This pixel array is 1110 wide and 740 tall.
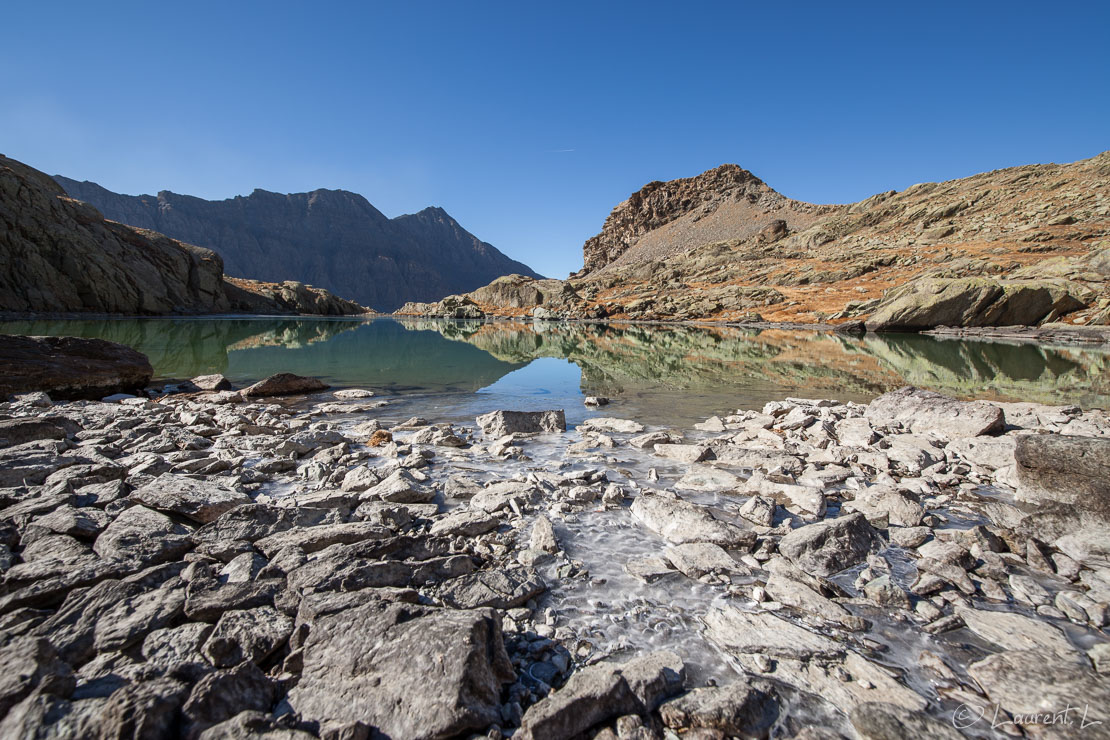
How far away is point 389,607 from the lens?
3361 mm

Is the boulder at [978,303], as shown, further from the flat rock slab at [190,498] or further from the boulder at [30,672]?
the boulder at [30,672]

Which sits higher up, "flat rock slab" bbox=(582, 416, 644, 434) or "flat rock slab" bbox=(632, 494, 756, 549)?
"flat rock slab" bbox=(632, 494, 756, 549)

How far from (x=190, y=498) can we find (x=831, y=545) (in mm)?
7258

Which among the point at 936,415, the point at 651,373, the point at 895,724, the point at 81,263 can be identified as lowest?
the point at 651,373

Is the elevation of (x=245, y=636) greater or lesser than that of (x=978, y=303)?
lesser

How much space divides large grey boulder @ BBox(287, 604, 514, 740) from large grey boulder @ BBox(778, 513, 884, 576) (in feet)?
10.9

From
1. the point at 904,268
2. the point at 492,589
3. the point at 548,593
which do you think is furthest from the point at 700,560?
the point at 904,268

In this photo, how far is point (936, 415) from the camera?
9445mm

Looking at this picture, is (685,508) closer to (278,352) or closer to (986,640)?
(986,640)

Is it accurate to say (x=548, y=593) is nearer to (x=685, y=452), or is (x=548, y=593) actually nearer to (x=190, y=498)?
(x=190, y=498)

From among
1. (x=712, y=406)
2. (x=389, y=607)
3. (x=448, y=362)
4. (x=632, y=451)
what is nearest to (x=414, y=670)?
(x=389, y=607)

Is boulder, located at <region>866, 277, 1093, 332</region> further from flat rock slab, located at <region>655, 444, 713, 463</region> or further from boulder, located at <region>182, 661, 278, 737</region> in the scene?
boulder, located at <region>182, 661, 278, 737</region>

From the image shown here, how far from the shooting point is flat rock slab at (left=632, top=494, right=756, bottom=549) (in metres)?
5.14

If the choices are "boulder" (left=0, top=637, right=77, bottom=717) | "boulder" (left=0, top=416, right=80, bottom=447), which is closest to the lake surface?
"boulder" (left=0, top=416, right=80, bottom=447)
